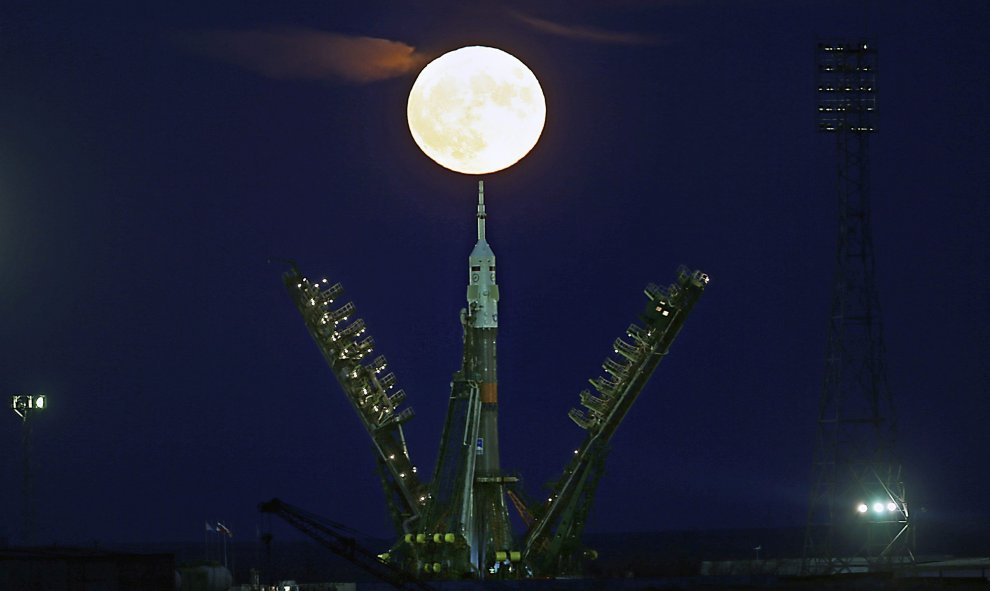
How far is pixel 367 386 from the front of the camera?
82.4 meters

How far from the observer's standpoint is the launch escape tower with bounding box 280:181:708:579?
7856cm

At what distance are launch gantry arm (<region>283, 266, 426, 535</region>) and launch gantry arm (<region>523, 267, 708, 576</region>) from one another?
6485 millimetres

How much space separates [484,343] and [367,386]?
6361mm

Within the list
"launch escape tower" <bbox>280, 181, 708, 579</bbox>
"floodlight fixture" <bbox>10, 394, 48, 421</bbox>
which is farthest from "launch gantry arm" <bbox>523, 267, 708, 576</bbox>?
"floodlight fixture" <bbox>10, 394, 48, 421</bbox>

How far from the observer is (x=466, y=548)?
7762cm

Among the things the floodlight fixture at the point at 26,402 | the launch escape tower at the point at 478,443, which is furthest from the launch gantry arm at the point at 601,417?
the floodlight fixture at the point at 26,402

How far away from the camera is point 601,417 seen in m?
80.3

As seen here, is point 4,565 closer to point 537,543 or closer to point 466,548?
point 466,548

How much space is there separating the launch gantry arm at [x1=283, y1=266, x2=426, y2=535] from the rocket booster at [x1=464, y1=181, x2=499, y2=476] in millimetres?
3711

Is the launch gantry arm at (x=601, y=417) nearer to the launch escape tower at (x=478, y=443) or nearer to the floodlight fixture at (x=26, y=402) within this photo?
the launch escape tower at (x=478, y=443)

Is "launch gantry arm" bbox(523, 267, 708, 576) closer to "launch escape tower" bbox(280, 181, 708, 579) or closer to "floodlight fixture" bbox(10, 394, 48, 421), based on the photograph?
"launch escape tower" bbox(280, 181, 708, 579)

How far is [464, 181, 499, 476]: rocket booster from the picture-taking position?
271 feet

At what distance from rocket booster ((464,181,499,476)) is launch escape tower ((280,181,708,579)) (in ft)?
0.17

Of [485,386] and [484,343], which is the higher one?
[484,343]
